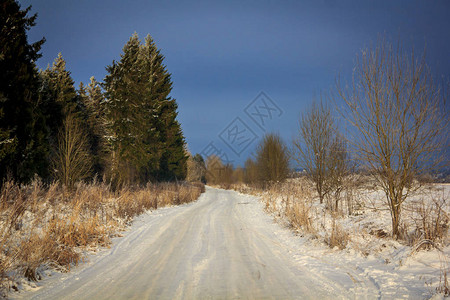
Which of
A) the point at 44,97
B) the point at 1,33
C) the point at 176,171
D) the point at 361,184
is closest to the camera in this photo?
the point at 361,184

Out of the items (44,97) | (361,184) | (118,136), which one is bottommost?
(361,184)

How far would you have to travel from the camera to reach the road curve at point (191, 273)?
11.1ft

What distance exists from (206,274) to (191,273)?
0.83ft

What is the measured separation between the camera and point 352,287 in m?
3.64

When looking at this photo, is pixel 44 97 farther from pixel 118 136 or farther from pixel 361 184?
pixel 361 184

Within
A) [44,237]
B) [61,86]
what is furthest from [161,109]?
[44,237]

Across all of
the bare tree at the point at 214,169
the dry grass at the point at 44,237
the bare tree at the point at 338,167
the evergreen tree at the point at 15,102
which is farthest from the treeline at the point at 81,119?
the bare tree at the point at 214,169

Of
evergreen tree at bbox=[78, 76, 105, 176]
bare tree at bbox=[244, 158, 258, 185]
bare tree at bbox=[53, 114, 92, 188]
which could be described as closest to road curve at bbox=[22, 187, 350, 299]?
bare tree at bbox=[53, 114, 92, 188]

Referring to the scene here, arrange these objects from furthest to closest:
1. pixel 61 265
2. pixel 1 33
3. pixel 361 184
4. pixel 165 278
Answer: pixel 1 33 → pixel 361 184 → pixel 61 265 → pixel 165 278

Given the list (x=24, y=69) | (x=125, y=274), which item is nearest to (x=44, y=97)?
(x=24, y=69)

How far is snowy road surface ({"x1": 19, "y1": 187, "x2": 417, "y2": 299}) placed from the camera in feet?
11.1

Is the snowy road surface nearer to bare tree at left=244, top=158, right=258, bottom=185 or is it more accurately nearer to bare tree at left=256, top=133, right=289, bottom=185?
bare tree at left=256, top=133, right=289, bottom=185

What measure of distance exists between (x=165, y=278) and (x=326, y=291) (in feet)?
7.70

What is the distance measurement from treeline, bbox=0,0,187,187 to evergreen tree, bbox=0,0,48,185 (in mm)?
39
